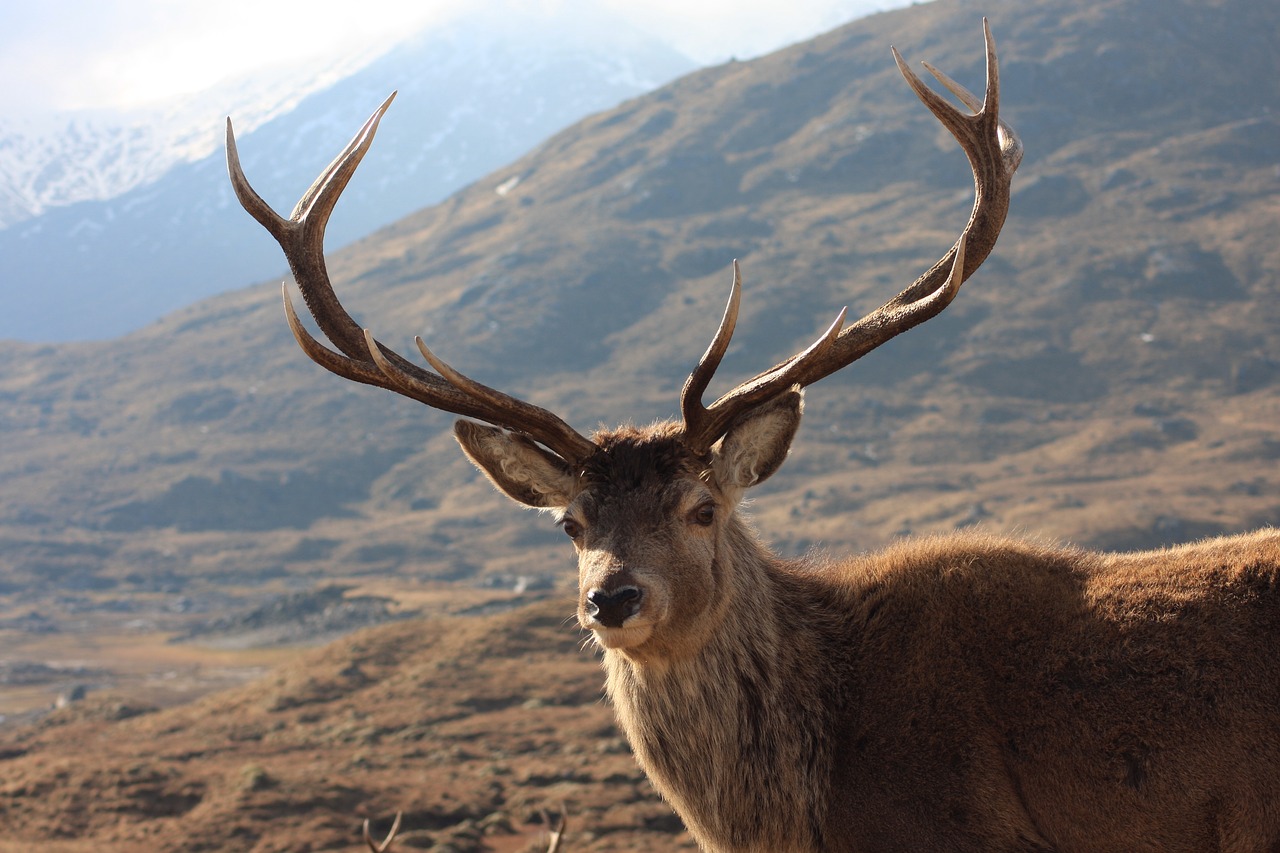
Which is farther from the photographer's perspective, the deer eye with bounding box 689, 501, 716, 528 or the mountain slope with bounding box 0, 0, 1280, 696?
the mountain slope with bounding box 0, 0, 1280, 696

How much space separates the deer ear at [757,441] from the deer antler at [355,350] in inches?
30.6

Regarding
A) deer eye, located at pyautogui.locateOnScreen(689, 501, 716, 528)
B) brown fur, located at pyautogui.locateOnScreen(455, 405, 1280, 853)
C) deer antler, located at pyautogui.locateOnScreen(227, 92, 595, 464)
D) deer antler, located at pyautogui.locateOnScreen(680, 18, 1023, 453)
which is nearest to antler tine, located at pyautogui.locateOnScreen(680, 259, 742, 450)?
deer antler, located at pyautogui.locateOnScreen(680, 18, 1023, 453)

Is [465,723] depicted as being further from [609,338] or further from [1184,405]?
[609,338]

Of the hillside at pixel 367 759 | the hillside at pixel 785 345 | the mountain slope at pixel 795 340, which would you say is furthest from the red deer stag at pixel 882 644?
the mountain slope at pixel 795 340

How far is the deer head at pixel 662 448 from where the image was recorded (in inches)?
279

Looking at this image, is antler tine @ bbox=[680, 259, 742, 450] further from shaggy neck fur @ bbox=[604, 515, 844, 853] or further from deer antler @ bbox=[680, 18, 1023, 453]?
shaggy neck fur @ bbox=[604, 515, 844, 853]

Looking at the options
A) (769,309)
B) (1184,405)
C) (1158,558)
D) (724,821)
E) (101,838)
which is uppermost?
(1158,558)

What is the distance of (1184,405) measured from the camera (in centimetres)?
10106

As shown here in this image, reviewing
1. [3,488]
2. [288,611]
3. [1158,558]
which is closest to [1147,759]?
[1158,558]

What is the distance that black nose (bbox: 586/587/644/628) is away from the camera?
6777 mm

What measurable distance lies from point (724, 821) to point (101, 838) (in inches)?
661

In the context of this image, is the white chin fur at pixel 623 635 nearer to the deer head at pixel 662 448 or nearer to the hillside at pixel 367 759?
the deer head at pixel 662 448

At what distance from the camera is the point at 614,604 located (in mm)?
6777

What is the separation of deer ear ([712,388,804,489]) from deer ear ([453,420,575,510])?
0.92 m
